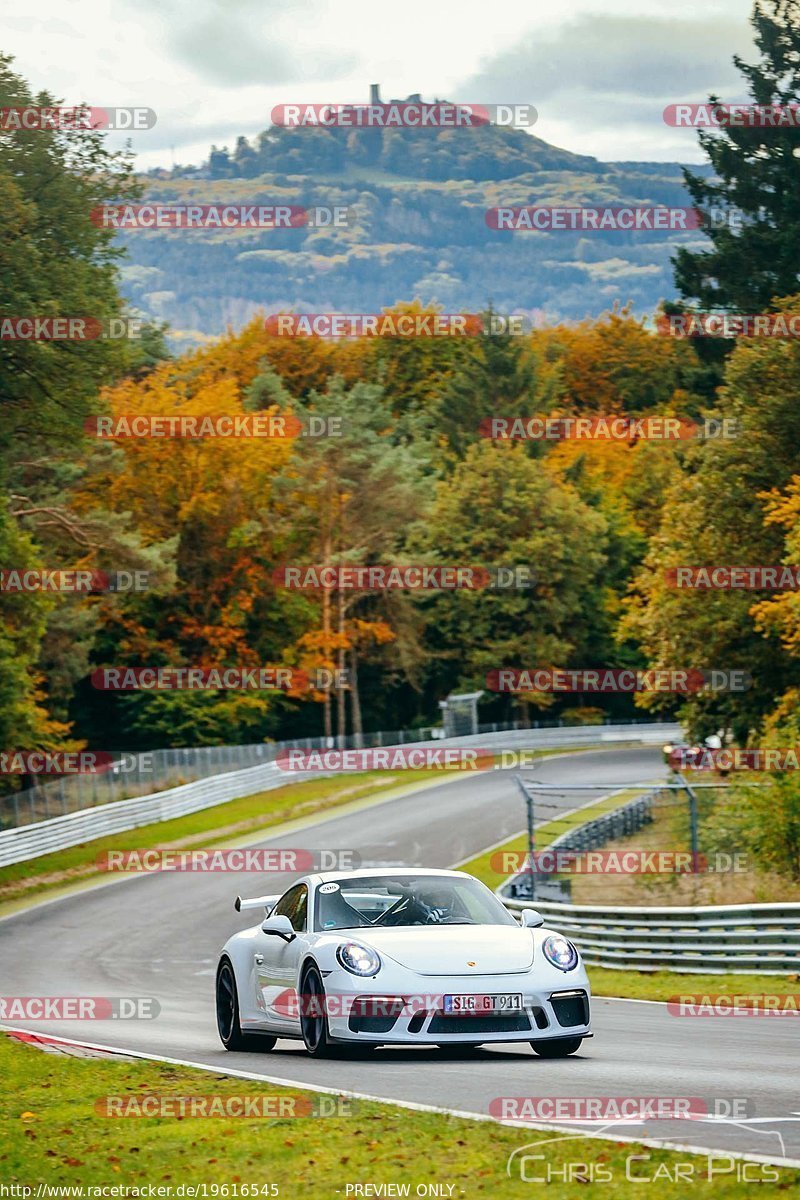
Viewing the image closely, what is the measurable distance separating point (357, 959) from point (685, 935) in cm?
1155

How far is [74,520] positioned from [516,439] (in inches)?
1715

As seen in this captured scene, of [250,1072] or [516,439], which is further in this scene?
[516,439]

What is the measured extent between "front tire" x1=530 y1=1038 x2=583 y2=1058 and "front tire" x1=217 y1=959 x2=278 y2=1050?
94.2 inches

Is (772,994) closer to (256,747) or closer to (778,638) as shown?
(778,638)

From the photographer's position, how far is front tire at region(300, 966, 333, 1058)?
11.6 meters

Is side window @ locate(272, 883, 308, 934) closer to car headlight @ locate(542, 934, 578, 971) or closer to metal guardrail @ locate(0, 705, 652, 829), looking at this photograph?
car headlight @ locate(542, 934, 578, 971)

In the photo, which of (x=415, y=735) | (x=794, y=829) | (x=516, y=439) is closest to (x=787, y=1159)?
(x=794, y=829)

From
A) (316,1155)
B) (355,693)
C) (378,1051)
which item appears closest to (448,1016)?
(378,1051)

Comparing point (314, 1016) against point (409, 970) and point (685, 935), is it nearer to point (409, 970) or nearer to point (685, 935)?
point (409, 970)

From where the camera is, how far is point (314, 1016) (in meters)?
11.8

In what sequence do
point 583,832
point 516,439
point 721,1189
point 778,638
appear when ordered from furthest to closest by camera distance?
point 516,439
point 778,638
point 583,832
point 721,1189

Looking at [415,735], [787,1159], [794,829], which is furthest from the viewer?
[415,735]

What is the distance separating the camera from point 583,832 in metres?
36.8

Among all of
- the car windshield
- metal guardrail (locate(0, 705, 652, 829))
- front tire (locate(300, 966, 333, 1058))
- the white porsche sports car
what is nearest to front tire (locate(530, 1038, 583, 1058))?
the white porsche sports car
